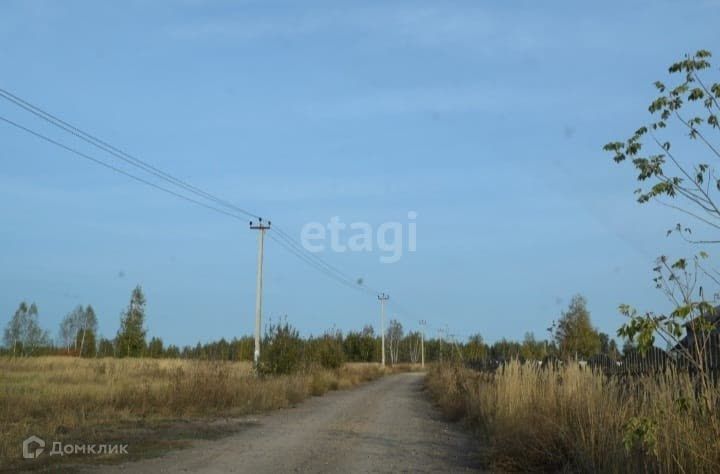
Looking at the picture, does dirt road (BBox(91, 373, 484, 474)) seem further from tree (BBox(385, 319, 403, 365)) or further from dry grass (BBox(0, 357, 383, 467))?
tree (BBox(385, 319, 403, 365))

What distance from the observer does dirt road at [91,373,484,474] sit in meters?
10.0

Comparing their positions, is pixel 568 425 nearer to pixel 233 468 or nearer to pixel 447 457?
pixel 447 457

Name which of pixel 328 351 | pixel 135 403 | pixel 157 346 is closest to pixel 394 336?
pixel 157 346

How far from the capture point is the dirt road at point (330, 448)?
32.9 feet

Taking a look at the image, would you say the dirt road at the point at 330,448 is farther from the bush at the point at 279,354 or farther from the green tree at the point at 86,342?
the green tree at the point at 86,342

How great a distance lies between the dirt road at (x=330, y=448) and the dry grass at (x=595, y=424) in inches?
35.4

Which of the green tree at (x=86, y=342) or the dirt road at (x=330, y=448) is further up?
the green tree at (x=86, y=342)

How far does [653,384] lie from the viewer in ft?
24.9

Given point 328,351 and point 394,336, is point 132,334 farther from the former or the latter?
point 394,336

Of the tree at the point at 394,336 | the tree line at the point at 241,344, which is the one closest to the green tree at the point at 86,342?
the tree line at the point at 241,344

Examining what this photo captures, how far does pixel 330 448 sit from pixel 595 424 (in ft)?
17.8

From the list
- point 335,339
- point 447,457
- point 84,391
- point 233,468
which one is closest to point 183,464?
point 233,468

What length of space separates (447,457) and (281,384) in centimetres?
1607

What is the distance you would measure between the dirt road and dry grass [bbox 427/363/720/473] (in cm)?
90
